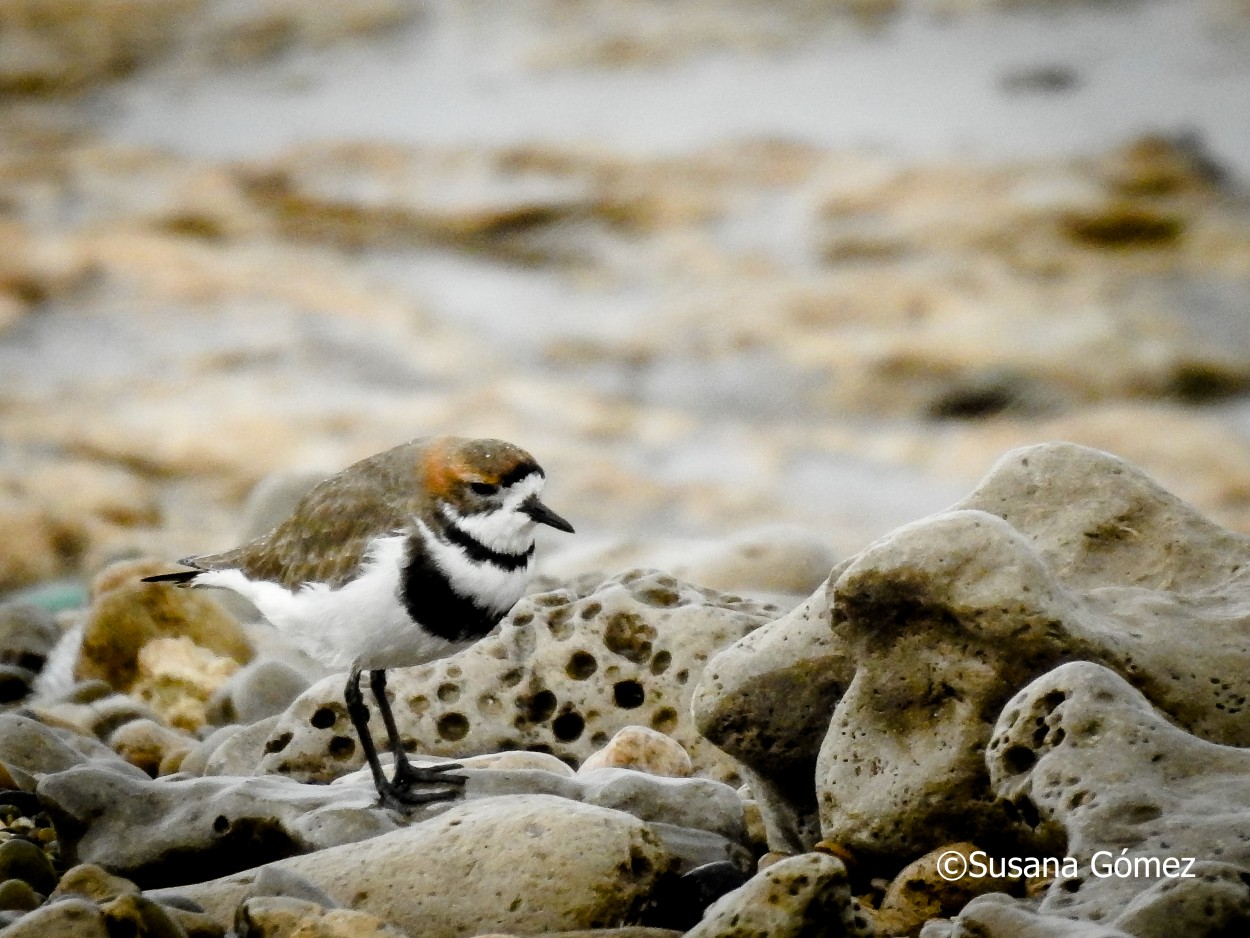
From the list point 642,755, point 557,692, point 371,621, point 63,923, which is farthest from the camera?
point 557,692

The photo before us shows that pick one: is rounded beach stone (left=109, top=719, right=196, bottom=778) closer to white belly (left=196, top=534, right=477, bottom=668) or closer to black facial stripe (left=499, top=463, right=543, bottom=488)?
white belly (left=196, top=534, right=477, bottom=668)

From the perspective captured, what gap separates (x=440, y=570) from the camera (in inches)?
198

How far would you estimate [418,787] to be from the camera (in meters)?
5.16

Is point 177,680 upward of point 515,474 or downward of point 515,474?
downward

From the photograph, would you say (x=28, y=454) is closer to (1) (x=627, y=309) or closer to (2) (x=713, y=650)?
(1) (x=627, y=309)

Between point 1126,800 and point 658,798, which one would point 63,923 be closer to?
point 658,798

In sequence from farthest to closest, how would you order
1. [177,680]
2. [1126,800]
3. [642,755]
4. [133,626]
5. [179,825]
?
[133,626] → [177,680] → [642,755] → [179,825] → [1126,800]

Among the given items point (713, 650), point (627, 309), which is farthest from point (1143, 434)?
point (713, 650)

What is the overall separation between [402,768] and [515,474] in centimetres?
104

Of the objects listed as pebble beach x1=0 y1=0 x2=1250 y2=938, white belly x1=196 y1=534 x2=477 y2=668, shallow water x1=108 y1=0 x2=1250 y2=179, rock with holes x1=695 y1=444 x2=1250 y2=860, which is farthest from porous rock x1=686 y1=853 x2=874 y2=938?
shallow water x1=108 y1=0 x2=1250 y2=179

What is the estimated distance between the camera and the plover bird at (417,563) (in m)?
5.03

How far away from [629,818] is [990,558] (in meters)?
1.21

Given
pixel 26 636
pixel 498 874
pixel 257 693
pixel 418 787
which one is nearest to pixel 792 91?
pixel 26 636

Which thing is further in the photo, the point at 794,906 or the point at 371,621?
the point at 371,621
